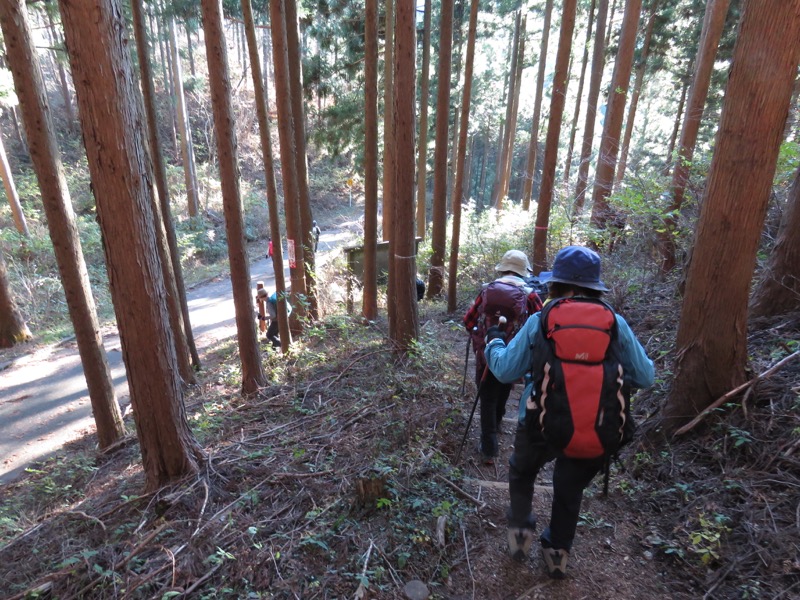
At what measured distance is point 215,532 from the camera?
10.0ft

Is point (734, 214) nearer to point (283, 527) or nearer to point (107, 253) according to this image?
point (283, 527)

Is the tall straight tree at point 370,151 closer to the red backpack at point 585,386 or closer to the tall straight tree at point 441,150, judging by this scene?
the tall straight tree at point 441,150

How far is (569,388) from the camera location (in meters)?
2.36

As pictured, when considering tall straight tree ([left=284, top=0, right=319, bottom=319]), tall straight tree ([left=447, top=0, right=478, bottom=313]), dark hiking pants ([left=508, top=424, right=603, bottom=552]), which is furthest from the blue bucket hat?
tall straight tree ([left=447, top=0, right=478, bottom=313])

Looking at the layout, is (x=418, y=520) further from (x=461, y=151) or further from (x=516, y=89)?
(x=516, y=89)

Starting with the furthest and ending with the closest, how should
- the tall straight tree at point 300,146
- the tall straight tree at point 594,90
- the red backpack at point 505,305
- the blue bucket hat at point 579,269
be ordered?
the tall straight tree at point 594,90
the tall straight tree at point 300,146
the red backpack at point 505,305
the blue bucket hat at point 579,269

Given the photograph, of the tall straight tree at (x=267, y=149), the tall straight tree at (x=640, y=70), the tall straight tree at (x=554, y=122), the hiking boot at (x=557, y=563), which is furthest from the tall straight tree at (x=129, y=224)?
the tall straight tree at (x=640, y=70)

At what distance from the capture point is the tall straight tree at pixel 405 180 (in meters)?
5.42

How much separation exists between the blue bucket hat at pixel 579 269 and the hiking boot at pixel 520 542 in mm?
1723

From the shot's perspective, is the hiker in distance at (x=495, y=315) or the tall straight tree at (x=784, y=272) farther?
the tall straight tree at (x=784, y=272)

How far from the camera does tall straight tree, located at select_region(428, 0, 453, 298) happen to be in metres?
8.93

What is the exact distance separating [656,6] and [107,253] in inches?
706

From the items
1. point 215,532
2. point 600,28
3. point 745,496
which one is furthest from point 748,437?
point 600,28

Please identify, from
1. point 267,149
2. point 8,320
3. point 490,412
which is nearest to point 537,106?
point 267,149
